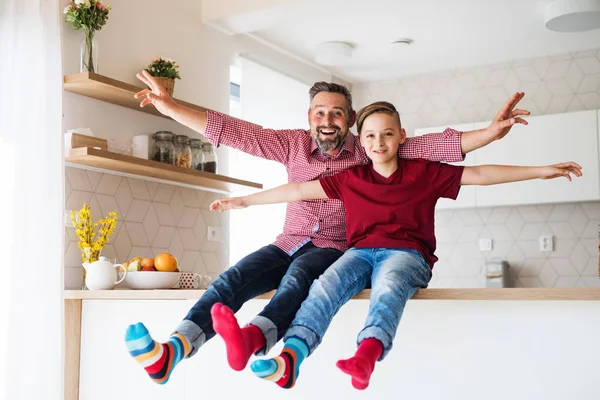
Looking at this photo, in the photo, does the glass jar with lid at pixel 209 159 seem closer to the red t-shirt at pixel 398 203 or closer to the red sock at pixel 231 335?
the red t-shirt at pixel 398 203

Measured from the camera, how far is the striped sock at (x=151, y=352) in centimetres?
193

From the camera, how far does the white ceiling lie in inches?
165

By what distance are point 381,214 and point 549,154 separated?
109 inches

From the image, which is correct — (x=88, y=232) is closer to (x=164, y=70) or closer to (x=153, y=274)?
(x=153, y=274)

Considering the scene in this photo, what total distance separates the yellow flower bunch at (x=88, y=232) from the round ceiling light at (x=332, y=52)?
6.79 feet

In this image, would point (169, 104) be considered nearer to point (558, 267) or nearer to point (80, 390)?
point (80, 390)

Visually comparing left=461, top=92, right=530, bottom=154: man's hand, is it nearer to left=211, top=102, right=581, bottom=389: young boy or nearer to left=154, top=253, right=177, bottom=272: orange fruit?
left=211, top=102, right=581, bottom=389: young boy

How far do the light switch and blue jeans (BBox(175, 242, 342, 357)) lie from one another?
9.33 ft

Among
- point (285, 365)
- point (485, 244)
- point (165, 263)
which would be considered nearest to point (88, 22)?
point (165, 263)

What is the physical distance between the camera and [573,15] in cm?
409

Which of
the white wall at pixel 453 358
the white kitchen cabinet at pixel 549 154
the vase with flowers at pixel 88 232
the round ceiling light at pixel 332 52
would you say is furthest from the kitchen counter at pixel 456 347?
the white kitchen cabinet at pixel 549 154

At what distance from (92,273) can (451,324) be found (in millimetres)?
1459

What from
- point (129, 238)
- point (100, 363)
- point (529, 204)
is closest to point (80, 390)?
point (100, 363)

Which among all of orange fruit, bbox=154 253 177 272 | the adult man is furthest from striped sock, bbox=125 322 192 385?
orange fruit, bbox=154 253 177 272
